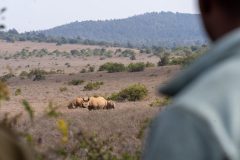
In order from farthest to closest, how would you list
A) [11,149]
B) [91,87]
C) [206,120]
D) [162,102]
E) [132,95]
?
[91,87], [132,95], [162,102], [11,149], [206,120]

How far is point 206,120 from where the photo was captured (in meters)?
1.42

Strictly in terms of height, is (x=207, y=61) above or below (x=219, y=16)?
below

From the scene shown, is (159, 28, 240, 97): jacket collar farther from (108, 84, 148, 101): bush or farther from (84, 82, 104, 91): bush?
(84, 82, 104, 91): bush

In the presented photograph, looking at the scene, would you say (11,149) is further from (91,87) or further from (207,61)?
(91,87)

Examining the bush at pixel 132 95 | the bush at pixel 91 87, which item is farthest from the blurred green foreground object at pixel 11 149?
the bush at pixel 91 87

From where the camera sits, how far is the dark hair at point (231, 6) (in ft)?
5.25

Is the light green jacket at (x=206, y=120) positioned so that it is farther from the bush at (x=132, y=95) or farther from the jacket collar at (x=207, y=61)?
the bush at (x=132, y=95)

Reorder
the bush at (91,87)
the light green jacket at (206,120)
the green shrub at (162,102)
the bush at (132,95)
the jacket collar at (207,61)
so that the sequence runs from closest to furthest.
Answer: the light green jacket at (206,120) < the jacket collar at (207,61) < the green shrub at (162,102) < the bush at (132,95) < the bush at (91,87)

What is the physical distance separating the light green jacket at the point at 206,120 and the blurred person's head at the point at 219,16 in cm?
9

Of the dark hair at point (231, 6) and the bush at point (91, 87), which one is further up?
the dark hair at point (231, 6)

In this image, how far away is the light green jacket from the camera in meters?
1.41

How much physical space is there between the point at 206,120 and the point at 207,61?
218 mm

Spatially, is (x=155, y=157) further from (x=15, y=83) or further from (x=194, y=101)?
(x=15, y=83)

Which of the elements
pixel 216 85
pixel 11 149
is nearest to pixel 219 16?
pixel 216 85
